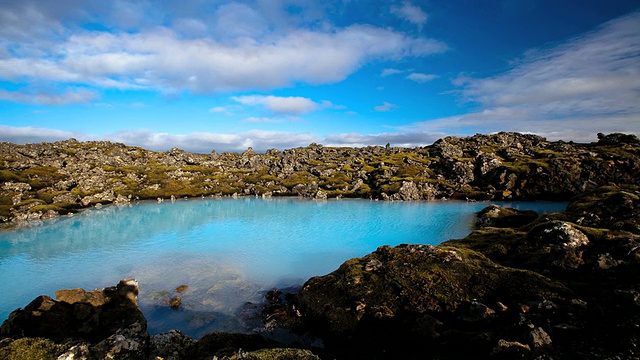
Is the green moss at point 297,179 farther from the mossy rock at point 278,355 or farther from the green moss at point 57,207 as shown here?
the mossy rock at point 278,355

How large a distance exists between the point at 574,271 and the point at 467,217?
46.0 meters

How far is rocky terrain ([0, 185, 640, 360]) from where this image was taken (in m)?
12.2

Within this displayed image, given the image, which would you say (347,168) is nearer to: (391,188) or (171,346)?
(391,188)

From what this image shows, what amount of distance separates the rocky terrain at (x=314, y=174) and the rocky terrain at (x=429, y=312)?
69.2 meters

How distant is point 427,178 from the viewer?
114 metres

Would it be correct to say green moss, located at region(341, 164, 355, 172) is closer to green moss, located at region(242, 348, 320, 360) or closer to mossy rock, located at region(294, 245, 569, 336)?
mossy rock, located at region(294, 245, 569, 336)

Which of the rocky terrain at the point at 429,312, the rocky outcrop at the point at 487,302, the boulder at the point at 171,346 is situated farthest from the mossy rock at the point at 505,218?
the boulder at the point at 171,346

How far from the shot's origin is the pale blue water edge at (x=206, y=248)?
98.4 feet

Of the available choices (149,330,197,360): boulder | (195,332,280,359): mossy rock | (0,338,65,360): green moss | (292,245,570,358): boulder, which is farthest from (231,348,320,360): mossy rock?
(0,338,65,360): green moss

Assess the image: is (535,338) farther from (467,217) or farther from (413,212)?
(413,212)

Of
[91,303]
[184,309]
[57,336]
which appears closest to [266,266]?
[184,309]

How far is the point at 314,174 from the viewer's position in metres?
132

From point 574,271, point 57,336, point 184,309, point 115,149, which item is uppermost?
point 115,149

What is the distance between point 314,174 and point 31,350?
121 meters
